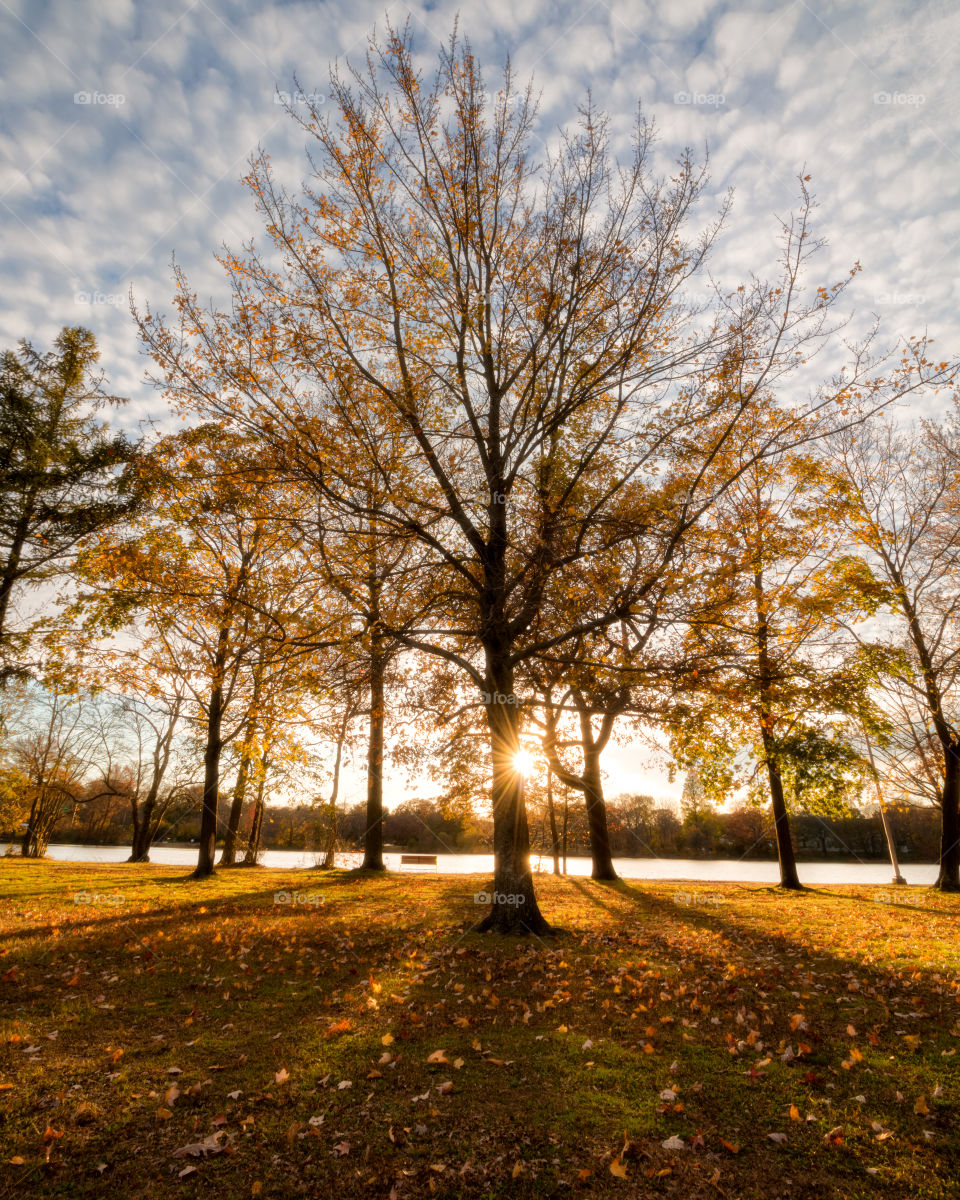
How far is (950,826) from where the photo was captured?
1817 centimetres

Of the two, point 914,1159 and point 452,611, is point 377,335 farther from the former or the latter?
point 914,1159

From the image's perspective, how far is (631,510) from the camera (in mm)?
10914

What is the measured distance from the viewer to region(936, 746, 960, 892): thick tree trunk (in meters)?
17.7

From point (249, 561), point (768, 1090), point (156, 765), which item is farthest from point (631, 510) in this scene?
point (156, 765)

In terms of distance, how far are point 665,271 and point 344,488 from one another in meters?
6.05

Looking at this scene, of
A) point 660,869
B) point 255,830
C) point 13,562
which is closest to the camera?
point 13,562

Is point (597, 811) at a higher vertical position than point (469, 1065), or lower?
higher

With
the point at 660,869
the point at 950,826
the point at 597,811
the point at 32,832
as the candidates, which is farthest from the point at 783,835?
the point at 32,832
